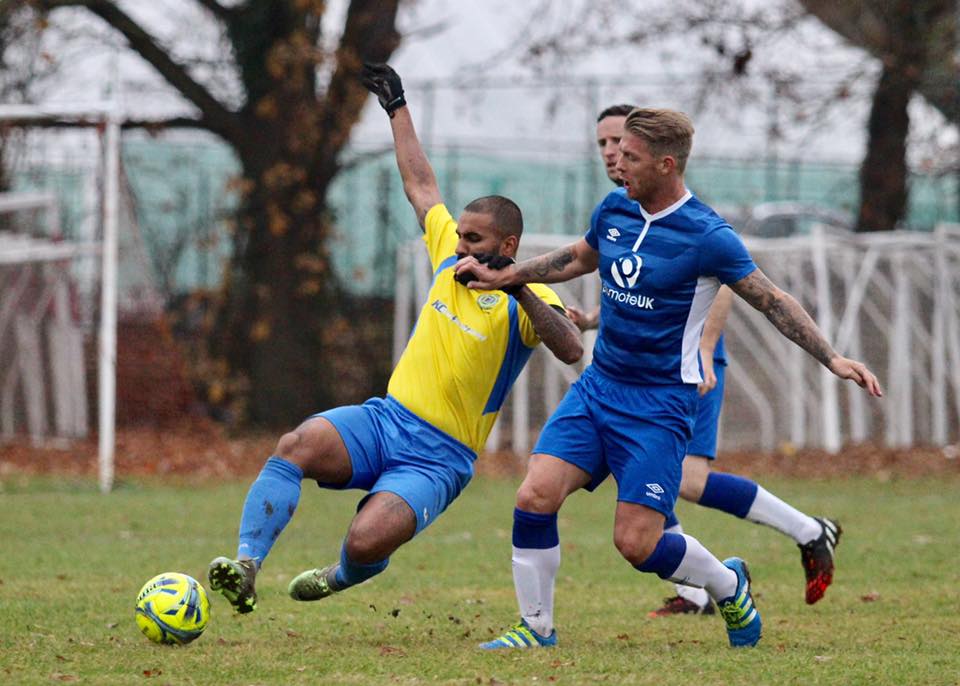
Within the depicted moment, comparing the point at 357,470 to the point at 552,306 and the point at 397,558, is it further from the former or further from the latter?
the point at 397,558

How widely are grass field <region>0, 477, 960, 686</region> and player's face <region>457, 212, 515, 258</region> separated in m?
1.61

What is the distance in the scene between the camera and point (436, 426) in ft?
21.0

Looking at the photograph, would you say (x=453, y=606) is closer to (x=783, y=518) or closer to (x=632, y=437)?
(x=783, y=518)

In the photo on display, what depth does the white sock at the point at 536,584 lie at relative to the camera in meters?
6.16

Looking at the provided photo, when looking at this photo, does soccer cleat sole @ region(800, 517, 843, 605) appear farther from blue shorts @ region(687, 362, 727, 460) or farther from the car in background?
the car in background

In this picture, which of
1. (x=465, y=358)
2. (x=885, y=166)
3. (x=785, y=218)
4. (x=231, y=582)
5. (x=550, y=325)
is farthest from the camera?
(x=785, y=218)

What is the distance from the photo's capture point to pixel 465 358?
6.39 m

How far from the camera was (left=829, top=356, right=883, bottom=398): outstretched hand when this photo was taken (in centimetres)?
571

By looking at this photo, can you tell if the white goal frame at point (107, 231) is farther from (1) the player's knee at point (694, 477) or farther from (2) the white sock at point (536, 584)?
(2) the white sock at point (536, 584)

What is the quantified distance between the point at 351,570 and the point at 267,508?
0.59 meters

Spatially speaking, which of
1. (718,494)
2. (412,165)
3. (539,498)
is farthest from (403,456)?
(718,494)

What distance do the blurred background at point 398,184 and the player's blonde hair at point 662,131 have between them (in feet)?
36.9

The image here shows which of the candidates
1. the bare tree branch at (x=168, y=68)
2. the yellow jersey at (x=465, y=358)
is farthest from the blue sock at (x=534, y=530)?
the bare tree branch at (x=168, y=68)

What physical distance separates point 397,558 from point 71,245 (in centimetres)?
756
